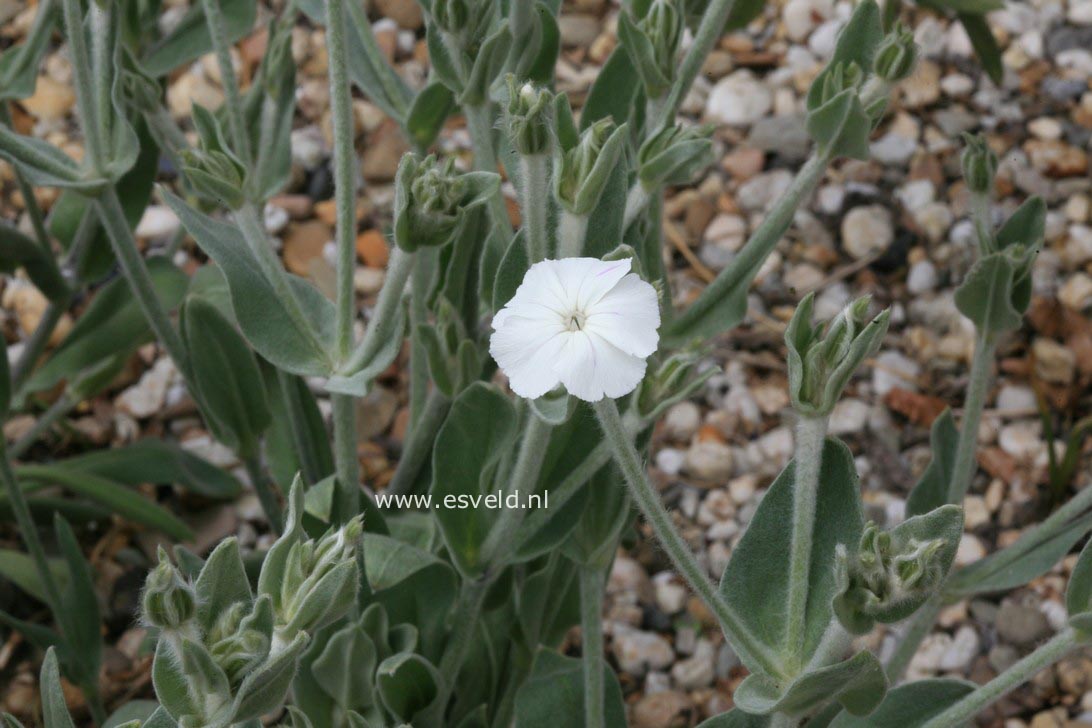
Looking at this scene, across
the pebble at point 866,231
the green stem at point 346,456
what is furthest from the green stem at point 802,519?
the pebble at point 866,231

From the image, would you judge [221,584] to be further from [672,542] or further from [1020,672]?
[1020,672]

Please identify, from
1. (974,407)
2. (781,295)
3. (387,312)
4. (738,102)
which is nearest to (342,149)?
(387,312)

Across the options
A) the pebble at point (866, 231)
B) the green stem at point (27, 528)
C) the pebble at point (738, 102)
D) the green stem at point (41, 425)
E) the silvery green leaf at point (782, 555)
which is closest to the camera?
the silvery green leaf at point (782, 555)

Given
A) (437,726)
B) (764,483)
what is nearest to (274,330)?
(437,726)

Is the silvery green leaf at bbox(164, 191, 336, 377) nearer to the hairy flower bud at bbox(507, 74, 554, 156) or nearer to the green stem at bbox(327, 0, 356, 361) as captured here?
the green stem at bbox(327, 0, 356, 361)

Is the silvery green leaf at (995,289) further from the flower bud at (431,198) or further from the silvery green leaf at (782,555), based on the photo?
the flower bud at (431,198)
